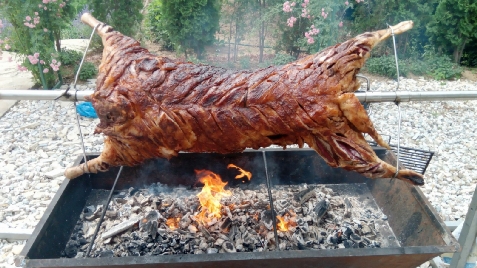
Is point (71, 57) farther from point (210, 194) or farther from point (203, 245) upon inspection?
point (203, 245)

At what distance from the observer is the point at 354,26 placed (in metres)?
8.41

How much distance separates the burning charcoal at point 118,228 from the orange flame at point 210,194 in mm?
567

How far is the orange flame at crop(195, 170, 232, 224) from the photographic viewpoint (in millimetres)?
3146

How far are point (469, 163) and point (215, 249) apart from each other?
385cm

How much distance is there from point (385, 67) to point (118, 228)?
6919 mm

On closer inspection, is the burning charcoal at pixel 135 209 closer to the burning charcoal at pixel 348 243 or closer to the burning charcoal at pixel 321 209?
the burning charcoal at pixel 321 209

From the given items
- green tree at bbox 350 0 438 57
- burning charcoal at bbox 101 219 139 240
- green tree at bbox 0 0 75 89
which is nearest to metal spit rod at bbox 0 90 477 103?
burning charcoal at bbox 101 219 139 240

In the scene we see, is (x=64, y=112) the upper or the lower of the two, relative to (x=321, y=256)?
lower

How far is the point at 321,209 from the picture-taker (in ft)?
10.4

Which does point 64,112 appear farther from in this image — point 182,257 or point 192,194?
point 182,257

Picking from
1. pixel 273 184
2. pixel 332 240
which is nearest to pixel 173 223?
pixel 273 184

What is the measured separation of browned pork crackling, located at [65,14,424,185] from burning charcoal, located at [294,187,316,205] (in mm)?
1174

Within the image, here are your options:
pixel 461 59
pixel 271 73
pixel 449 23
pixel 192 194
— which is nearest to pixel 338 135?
pixel 271 73

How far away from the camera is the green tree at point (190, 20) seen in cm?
714
